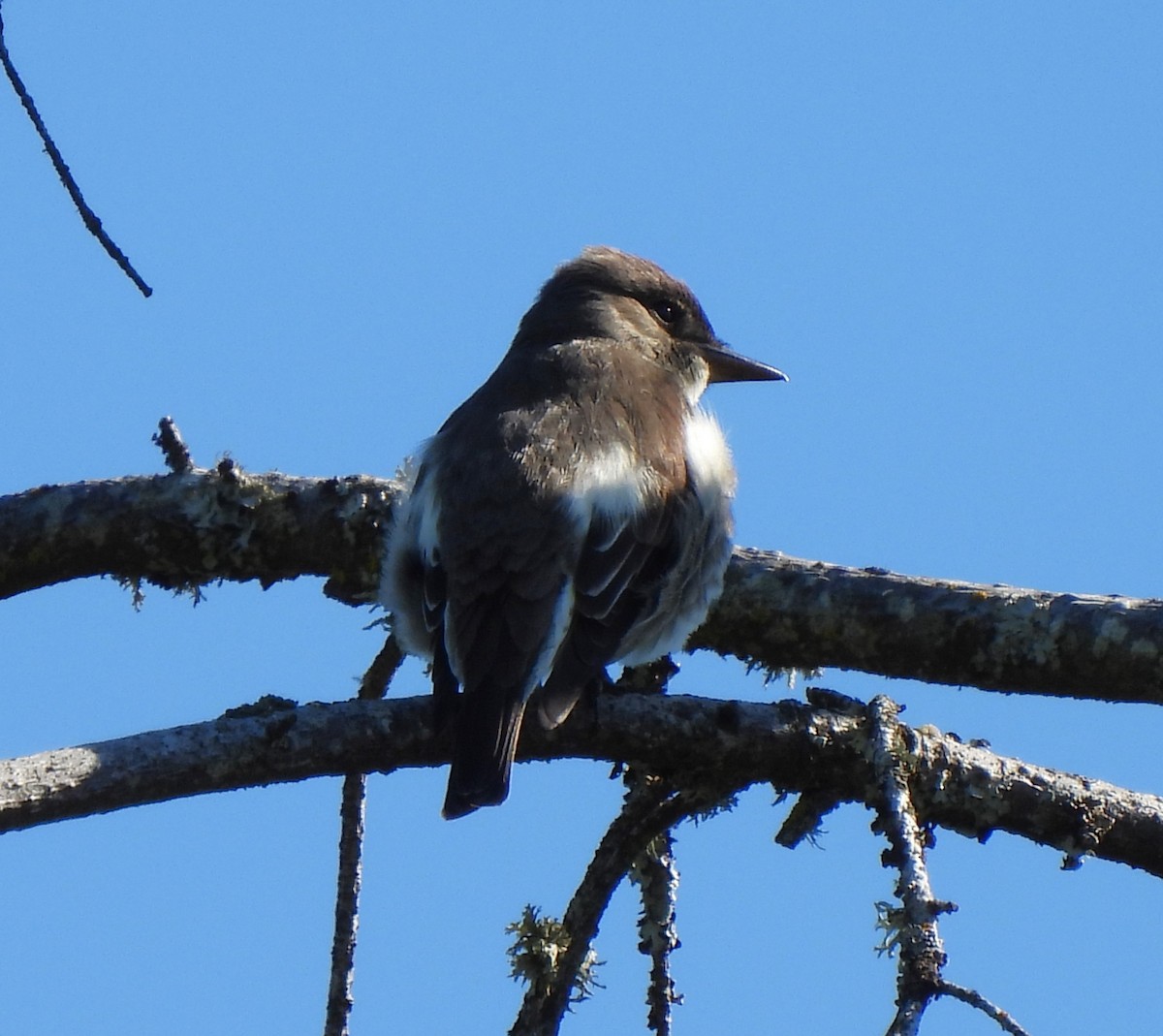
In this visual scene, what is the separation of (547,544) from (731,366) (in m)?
1.98

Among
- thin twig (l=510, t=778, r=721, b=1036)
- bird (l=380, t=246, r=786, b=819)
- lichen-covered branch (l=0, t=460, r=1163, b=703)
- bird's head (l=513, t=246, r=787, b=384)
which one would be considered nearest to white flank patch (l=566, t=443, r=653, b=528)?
bird (l=380, t=246, r=786, b=819)

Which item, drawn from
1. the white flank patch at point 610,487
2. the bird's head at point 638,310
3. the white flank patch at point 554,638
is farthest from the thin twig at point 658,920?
the bird's head at point 638,310

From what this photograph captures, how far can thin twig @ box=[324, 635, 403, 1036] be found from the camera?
399 centimetres

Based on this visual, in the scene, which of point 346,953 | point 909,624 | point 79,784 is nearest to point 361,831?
point 346,953

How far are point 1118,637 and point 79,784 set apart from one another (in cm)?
236

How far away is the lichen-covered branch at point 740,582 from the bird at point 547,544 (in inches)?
6.6

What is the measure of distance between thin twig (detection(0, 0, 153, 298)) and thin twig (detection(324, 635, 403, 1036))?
1363mm

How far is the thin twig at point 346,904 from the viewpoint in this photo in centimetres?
399

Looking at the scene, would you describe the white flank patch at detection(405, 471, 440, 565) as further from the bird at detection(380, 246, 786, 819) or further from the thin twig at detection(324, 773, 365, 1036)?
the thin twig at detection(324, 773, 365, 1036)

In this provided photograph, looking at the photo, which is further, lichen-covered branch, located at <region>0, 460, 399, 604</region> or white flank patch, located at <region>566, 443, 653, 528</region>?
lichen-covered branch, located at <region>0, 460, 399, 604</region>

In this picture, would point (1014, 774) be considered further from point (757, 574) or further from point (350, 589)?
point (350, 589)

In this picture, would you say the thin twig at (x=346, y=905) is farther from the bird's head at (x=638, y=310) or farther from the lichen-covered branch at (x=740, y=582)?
the bird's head at (x=638, y=310)

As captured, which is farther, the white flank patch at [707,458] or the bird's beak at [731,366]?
the bird's beak at [731,366]

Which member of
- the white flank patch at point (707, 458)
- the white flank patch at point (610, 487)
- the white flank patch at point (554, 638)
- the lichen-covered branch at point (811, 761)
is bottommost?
the lichen-covered branch at point (811, 761)
